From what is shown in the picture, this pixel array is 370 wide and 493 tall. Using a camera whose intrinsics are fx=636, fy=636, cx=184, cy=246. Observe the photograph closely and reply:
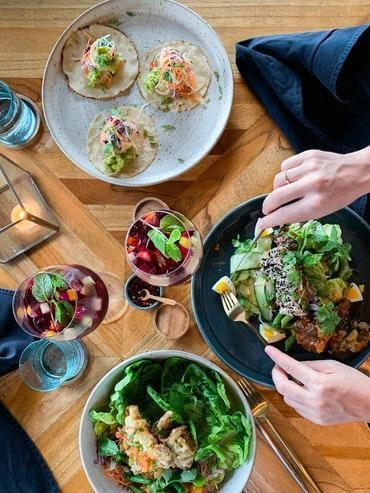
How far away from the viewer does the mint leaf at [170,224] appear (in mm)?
1351

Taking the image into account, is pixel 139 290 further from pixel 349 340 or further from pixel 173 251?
pixel 349 340

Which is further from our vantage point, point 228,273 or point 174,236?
point 228,273

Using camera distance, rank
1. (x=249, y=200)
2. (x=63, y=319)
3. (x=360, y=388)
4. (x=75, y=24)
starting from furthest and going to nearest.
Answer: (x=75, y=24), (x=249, y=200), (x=63, y=319), (x=360, y=388)

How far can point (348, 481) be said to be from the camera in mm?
1477

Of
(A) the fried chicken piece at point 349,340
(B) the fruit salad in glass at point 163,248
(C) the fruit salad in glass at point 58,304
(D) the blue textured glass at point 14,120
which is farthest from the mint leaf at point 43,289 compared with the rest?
(A) the fried chicken piece at point 349,340

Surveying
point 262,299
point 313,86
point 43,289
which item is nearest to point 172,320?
point 262,299

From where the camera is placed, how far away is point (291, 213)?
4.04 feet

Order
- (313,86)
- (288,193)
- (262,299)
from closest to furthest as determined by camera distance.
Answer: (288,193), (262,299), (313,86)

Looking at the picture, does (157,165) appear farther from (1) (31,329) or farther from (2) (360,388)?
(2) (360,388)

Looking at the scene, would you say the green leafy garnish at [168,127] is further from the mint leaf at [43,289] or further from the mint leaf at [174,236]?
the mint leaf at [43,289]

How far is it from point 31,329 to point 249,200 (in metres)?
0.56

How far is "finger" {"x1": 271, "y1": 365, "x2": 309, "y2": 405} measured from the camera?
125 cm

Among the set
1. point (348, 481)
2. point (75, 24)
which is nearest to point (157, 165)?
point (75, 24)

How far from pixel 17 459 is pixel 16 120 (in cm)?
80
